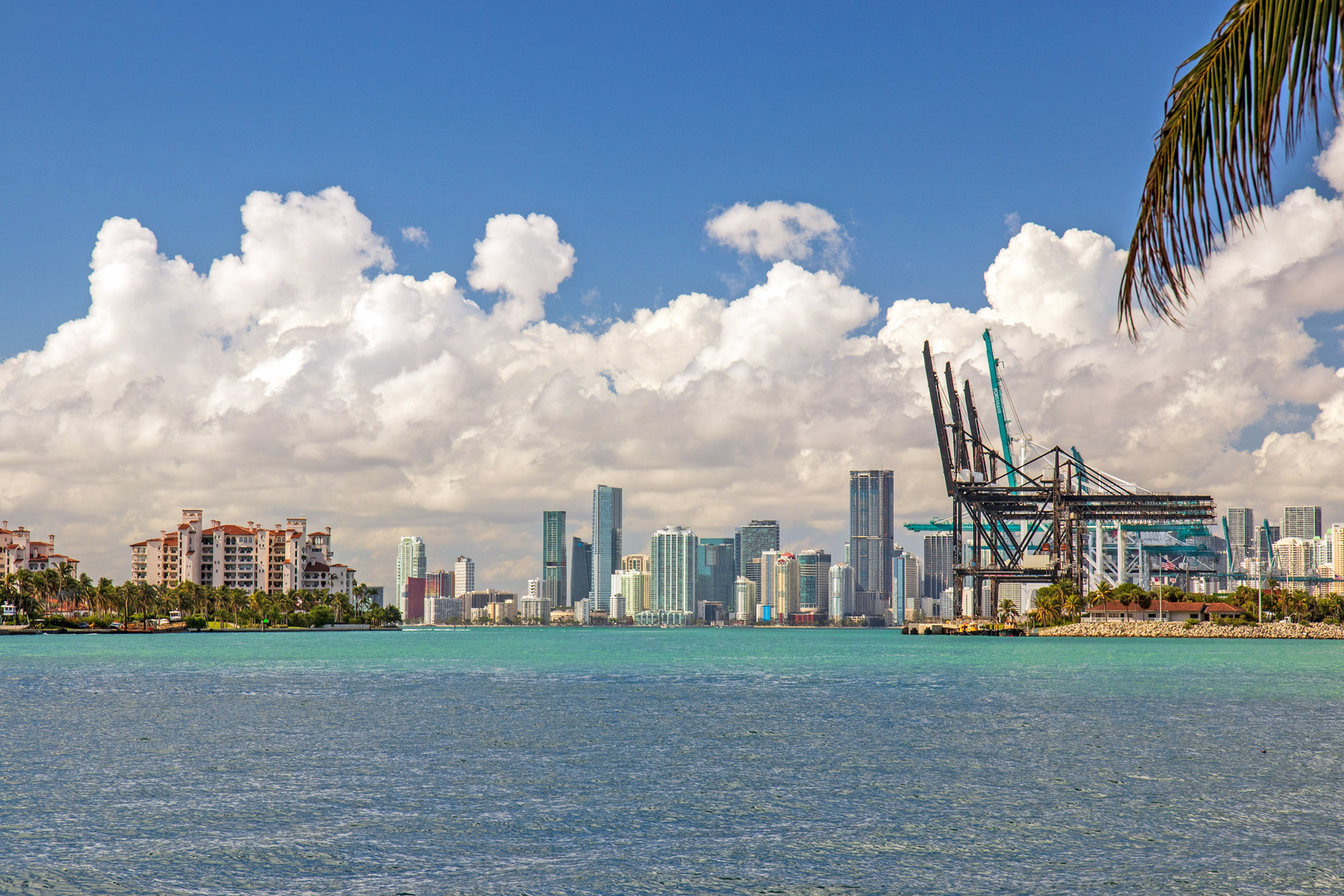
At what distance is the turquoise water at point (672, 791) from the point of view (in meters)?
16.5

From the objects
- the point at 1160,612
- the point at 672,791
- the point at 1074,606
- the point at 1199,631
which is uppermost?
the point at 672,791

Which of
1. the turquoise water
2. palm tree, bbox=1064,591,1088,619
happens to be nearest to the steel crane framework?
palm tree, bbox=1064,591,1088,619

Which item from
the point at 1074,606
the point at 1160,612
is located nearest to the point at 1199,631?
the point at 1160,612

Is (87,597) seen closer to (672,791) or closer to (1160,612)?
(1160,612)

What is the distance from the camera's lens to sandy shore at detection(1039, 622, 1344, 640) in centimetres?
14762

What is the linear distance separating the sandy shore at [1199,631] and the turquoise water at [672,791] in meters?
106

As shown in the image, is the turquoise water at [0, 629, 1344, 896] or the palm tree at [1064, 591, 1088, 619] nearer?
the turquoise water at [0, 629, 1344, 896]

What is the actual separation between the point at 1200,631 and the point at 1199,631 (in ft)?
0.67

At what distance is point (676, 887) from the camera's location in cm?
1577

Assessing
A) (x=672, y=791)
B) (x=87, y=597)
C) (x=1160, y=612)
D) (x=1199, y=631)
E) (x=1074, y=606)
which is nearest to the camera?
(x=672, y=791)

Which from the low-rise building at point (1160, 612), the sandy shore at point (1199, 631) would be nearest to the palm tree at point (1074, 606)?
the low-rise building at point (1160, 612)

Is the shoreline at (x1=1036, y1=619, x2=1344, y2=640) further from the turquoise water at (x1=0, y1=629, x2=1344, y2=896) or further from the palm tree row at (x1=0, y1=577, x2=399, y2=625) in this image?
the palm tree row at (x1=0, y1=577, x2=399, y2=625)

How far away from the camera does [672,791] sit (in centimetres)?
2338

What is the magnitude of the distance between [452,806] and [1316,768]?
19.6 metres
